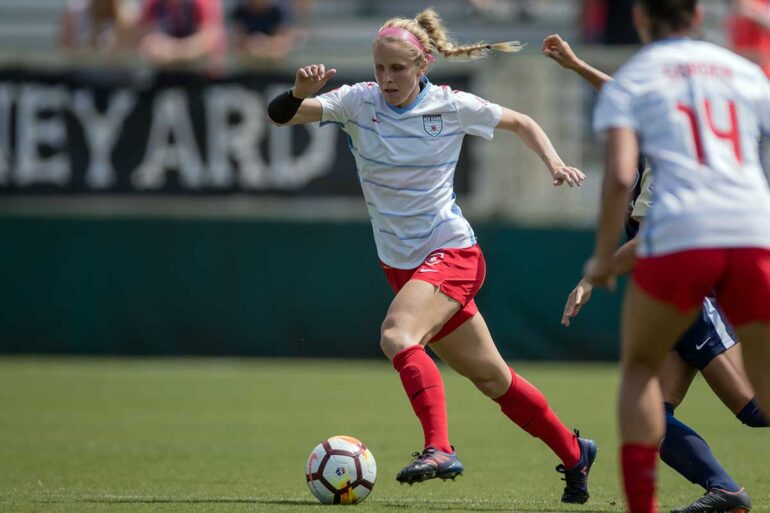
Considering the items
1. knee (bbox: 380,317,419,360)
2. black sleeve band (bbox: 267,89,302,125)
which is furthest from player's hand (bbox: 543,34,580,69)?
knee (bbox: 380,317,419,360)

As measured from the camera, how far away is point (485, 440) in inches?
352

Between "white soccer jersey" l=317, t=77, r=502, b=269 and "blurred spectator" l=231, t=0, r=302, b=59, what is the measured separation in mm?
8894

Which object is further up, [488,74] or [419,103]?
[419,103]

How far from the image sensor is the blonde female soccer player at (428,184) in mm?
6055

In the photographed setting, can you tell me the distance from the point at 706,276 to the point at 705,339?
1.63 meters

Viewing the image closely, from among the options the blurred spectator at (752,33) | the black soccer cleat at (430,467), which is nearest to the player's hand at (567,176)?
the black soccer cleat at (430,467)

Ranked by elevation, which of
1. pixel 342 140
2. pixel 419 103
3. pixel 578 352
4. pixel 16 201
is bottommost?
pixel 578 352

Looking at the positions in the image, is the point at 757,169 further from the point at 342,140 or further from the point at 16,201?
the point at 16,201

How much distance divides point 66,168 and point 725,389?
34.6 ft

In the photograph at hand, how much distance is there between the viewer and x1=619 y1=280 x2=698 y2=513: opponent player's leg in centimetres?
422

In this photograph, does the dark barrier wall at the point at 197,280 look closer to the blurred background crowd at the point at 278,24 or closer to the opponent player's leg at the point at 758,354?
the blurred background crowd at the point at 278,24

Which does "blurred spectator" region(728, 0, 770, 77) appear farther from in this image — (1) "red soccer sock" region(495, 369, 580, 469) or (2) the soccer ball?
(2) the soccer ball

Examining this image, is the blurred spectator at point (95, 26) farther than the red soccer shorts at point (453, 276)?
Yes

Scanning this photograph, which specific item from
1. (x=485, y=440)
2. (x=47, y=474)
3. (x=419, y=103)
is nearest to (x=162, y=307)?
(x=485, y=440)
